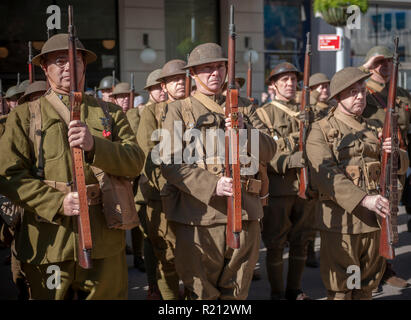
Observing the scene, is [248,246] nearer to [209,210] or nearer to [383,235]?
[209,210]

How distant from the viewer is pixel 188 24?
42.8 feet

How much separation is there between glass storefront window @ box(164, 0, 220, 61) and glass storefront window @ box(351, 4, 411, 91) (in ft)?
16.7

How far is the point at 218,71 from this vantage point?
12.8ft

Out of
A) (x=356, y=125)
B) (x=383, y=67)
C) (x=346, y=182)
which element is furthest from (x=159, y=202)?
(x=383, y=67)

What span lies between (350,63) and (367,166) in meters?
12.5

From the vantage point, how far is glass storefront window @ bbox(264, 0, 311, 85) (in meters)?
14.9

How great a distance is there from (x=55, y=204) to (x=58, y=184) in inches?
5.7

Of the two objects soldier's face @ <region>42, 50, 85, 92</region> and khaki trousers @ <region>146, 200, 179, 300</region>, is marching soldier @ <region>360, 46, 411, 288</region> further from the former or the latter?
soldier's face @ <region>42, 50, 85, 92</region>

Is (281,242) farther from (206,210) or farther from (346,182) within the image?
(206,210)

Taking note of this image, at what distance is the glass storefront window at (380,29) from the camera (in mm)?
16328

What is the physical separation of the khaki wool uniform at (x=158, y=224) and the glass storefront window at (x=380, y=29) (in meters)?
12.3

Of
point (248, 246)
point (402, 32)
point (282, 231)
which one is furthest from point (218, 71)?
point (402, 32)

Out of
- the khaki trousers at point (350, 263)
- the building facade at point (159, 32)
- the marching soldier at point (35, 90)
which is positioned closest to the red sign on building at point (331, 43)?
the building facade at point (159, 32)

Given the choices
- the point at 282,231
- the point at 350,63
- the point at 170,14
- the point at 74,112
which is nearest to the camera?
the point at 74,112
